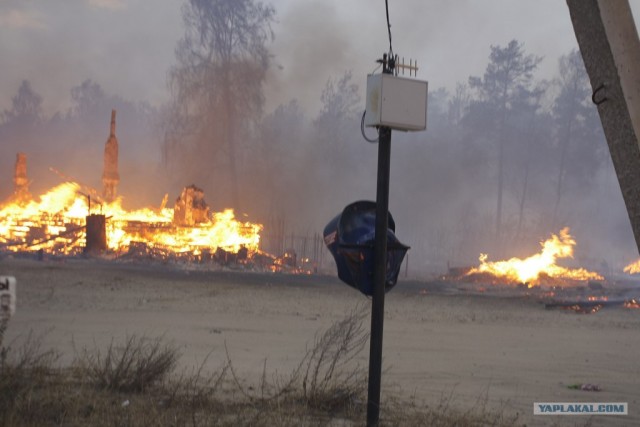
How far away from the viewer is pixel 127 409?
5660 mm

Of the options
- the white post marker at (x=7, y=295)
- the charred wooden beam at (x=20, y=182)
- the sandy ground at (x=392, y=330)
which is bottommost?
the sandy ground at (x=392, y=330)

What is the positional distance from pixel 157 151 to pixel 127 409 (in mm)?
60646

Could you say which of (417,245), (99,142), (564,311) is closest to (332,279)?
(564,311)

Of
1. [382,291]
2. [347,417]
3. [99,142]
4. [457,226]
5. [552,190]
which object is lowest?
[347,417]

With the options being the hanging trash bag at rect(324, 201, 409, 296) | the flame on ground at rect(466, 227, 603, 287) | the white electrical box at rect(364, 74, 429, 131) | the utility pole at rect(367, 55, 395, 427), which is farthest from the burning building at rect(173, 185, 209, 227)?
the white electrical box at rect(364, 74, 429, 131)

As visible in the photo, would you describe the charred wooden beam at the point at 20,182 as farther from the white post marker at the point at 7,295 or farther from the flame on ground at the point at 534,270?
the white post marker at the point at 7,295

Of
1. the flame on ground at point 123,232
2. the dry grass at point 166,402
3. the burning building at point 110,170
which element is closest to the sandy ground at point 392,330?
the dry grass at point 166,402

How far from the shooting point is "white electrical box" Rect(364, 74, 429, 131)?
5250 mm

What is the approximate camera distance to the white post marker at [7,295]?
4477mm

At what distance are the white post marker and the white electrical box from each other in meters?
2.83

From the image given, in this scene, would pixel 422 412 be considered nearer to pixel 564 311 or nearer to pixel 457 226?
pixel 564 311

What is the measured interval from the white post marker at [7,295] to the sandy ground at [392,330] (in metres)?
4.10

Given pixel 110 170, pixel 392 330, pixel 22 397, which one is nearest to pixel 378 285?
pixel 22 397

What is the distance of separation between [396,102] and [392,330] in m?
8.56
